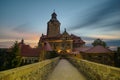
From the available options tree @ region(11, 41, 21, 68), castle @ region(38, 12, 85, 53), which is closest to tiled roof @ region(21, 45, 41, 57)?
castle @ region(38, 12, 85, 53)

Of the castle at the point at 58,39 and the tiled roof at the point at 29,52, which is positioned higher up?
the castle at the point at 58,39

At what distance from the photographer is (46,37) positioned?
7244 centimetres

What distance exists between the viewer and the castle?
6438 centimetres

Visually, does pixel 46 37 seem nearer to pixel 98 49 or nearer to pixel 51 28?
pixel 51 28

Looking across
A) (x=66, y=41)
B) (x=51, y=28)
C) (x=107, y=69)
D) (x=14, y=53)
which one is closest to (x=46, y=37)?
(x=51, y=28)

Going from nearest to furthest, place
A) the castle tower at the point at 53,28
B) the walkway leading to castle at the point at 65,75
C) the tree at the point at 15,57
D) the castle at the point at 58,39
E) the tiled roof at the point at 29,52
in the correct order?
the walkway leading to castle at the point at 65,75 < the tree at the point at 15,57 < the tiled roof at the point at 29,52 < the castle at the point at 58,39 < the castle tower at the point at 53,28

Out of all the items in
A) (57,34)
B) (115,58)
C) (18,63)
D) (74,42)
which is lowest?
(18,63)

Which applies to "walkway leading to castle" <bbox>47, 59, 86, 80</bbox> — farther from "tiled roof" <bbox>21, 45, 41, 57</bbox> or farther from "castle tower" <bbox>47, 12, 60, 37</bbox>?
"castle tower" <bbox>47, 12, 60, 37</bbox>

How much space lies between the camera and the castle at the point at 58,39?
64375mm

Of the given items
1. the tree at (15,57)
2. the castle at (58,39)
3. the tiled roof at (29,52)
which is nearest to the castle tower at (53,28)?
the castle at (58,39)

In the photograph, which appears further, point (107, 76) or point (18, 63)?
point (18, 63)

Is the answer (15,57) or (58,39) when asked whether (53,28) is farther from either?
(15,57)

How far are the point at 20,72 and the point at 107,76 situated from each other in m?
3.37

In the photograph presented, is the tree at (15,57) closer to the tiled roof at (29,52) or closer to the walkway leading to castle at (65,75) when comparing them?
the tiled roof at (29,52)
